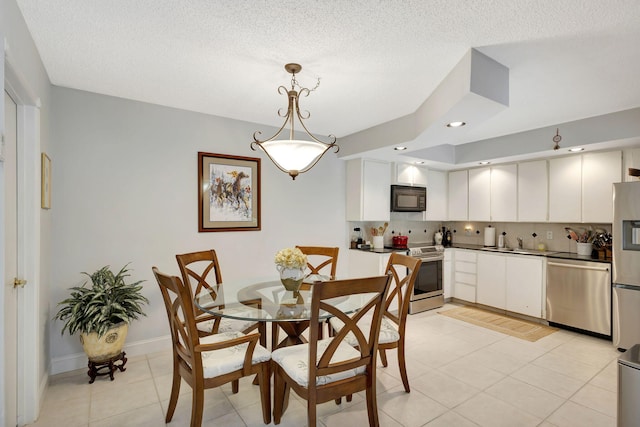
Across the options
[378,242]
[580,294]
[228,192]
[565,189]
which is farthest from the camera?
[378,242]

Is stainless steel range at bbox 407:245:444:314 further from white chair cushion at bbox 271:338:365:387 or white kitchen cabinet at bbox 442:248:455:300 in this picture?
white chair cushion at bbox 271:338:365:387

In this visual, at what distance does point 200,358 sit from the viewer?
1831 mm

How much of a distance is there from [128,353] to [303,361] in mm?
2103

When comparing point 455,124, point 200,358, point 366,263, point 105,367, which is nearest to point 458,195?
point 366,263

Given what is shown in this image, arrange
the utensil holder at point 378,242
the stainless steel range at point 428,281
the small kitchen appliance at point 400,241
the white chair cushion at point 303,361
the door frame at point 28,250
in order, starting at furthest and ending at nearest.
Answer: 1. the small kitchen appliance at point 400,241
2. the utensil holder at point 378,242
3. the stainless steel range at point 428,281
4. the door frame at point 28,250
5. the white chair cushion at point 303,361

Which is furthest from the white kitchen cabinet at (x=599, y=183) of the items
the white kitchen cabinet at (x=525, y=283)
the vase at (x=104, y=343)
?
the vase at (x=104, y=343)

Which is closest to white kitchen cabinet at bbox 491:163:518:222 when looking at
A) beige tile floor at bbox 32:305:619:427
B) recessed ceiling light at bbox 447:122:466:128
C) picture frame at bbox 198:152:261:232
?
beige tile floor at bbox 32:305:619:427

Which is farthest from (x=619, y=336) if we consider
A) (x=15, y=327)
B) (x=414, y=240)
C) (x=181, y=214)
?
(x=15, y=327)

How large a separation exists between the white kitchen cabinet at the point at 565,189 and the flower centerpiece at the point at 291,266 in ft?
11.6

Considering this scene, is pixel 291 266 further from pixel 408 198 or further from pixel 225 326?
pixel 408 198

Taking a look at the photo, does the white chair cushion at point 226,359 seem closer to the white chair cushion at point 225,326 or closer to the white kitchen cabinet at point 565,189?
the white chair cushion at point 225,326

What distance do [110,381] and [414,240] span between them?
4.41 m

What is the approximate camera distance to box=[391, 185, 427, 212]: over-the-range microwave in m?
4.83

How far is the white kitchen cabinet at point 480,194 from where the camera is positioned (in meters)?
4.93
